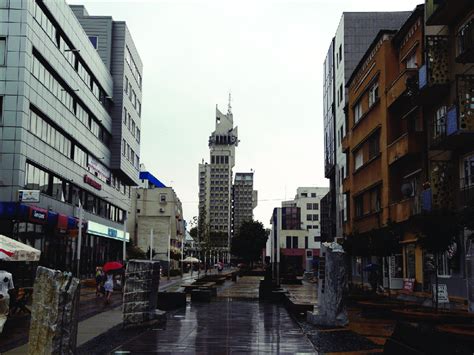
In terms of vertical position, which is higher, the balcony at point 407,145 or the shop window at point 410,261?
the balcony at point 407,145

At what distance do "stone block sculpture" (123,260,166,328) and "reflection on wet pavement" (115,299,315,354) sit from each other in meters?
0.68

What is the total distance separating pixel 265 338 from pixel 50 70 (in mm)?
32363

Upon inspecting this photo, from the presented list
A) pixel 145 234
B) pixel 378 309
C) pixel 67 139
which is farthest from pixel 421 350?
pixel 145 234

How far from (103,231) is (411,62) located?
114 ft

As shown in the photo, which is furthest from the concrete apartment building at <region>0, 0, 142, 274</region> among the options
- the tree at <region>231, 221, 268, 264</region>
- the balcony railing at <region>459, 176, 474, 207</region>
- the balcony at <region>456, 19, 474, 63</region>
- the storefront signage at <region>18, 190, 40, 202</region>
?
the tree at <region>231, 221, 268, 264</region>

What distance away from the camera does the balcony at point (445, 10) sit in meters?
24.9

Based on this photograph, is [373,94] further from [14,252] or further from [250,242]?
[250,242]

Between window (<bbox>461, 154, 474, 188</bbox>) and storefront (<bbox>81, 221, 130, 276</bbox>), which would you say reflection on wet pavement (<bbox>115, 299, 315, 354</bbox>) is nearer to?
window (<bbox>461, 154, 474, 188</bbox>)

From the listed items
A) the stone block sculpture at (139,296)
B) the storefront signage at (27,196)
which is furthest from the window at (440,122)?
the storefront signage at (27,196)

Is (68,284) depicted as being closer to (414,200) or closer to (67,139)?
(414,200)

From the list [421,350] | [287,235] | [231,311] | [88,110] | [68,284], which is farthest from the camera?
[287,235]

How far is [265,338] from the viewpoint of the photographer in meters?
13.5

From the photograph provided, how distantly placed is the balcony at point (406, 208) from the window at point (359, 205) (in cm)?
969

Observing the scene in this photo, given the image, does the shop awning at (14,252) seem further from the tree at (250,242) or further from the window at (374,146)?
the tree at (250,242)
